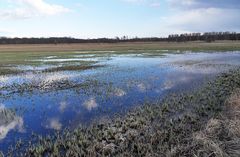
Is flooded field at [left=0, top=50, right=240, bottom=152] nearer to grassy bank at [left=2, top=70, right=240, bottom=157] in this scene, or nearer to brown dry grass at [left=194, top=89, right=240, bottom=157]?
grassy bank at [left=2, top=70, right=240, bottom=157]

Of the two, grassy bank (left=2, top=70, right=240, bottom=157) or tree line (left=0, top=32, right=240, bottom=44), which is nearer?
grassy bank (left=2, top=70, right=240, bottom=157)

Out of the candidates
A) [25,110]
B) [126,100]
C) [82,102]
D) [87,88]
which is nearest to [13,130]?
[25,110]

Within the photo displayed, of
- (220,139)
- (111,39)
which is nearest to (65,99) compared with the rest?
(220,139)

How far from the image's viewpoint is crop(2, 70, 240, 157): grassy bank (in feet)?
28.5

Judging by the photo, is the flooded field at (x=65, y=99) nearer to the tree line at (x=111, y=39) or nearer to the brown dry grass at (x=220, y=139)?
the brown dry grass at (x=220, y=139)

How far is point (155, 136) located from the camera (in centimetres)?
1041

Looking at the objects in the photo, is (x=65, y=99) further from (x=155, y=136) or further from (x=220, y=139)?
(x=220, y=139)

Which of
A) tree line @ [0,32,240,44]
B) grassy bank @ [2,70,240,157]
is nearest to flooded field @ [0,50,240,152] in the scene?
grassy bank @ [2,70,240,157]

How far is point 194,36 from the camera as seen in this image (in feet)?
596

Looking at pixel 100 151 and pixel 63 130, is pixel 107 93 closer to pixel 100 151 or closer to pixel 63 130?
pixel 63 130

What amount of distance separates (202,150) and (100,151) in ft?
9.45

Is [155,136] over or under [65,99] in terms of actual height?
over

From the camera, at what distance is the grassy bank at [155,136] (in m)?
8.69

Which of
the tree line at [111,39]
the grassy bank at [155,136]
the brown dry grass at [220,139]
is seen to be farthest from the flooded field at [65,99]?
the tree line at [111,39]
